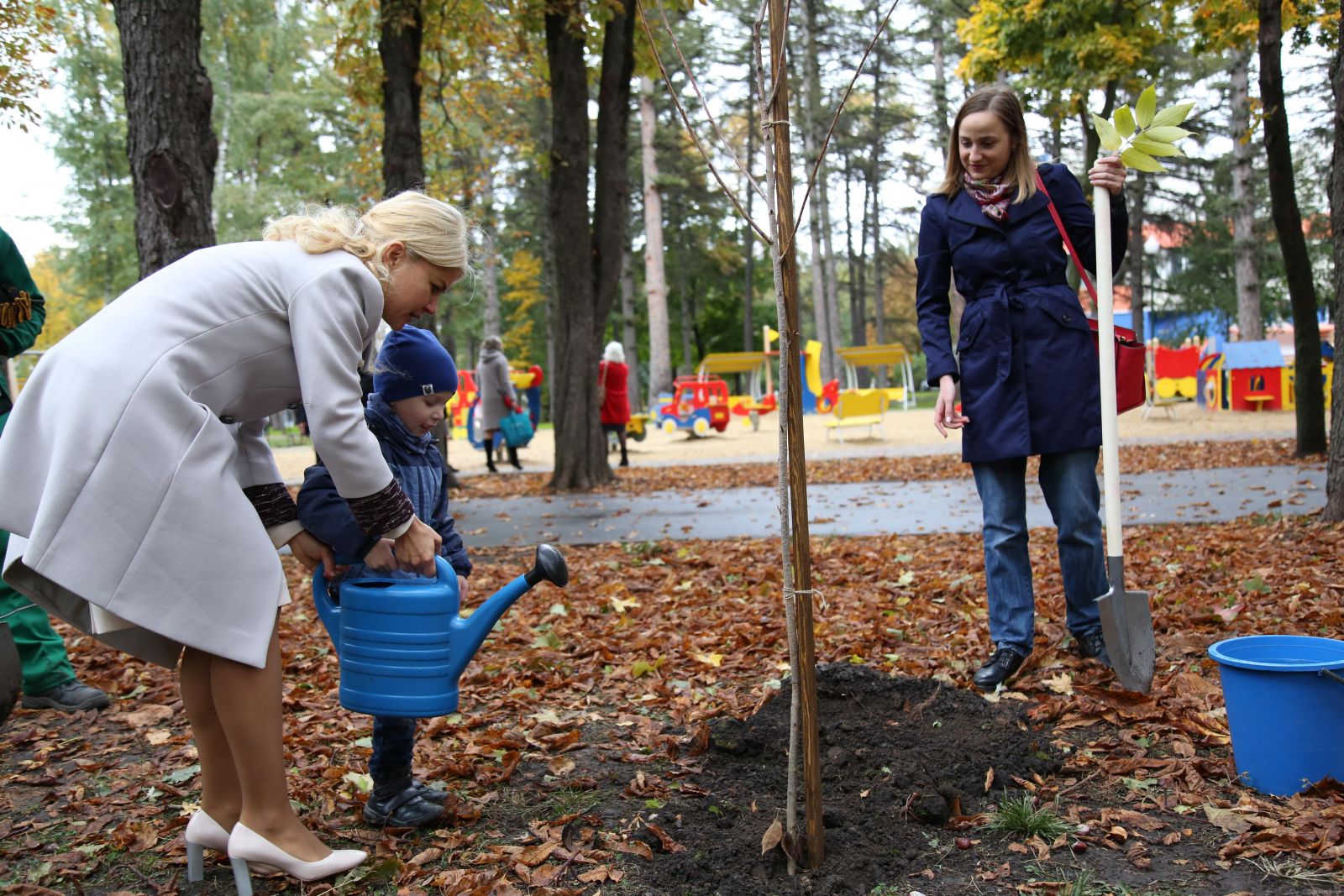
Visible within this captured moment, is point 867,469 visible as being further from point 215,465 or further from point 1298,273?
point 215,465

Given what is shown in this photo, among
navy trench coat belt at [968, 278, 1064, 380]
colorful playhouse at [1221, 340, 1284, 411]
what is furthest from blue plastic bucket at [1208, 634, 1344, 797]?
colorful playhouse at [1221, 340, 1284, 411]

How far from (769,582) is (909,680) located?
2.23 metres

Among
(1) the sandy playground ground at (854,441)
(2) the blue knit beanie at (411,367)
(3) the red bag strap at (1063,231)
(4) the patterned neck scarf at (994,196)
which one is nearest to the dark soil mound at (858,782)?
(2) the blue knit beanie at (411,367)

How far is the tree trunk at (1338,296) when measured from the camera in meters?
4.99

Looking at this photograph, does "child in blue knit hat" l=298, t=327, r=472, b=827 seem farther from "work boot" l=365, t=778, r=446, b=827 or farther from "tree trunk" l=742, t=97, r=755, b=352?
"tree trunk" l=742, t=97, r=755, b=352

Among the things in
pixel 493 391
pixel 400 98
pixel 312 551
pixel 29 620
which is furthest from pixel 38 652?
pixel 493 391

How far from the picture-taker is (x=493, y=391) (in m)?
13.9

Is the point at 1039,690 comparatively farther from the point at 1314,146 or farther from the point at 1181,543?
the point at 1314,146

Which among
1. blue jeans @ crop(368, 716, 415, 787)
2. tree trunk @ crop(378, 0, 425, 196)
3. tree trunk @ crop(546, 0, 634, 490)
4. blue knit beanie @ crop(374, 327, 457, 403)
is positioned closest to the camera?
blue knit beanie @ crop(374, 327, 457, 403)

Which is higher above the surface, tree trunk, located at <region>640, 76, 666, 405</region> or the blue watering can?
tree trunk, located at <region>640, 76, 666, 405</region>

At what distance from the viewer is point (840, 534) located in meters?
7.08

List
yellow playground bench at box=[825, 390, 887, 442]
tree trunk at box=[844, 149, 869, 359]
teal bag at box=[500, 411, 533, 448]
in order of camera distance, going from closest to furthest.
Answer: teal bag at box=[500, 411, 533, 448] → yellow playground bench at box=[825, 390, 887, 442] → tree trunk at box=[844, 149, 869, 359]

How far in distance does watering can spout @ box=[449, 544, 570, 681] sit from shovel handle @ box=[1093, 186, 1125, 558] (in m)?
1.67

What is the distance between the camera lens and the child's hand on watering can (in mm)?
2238
